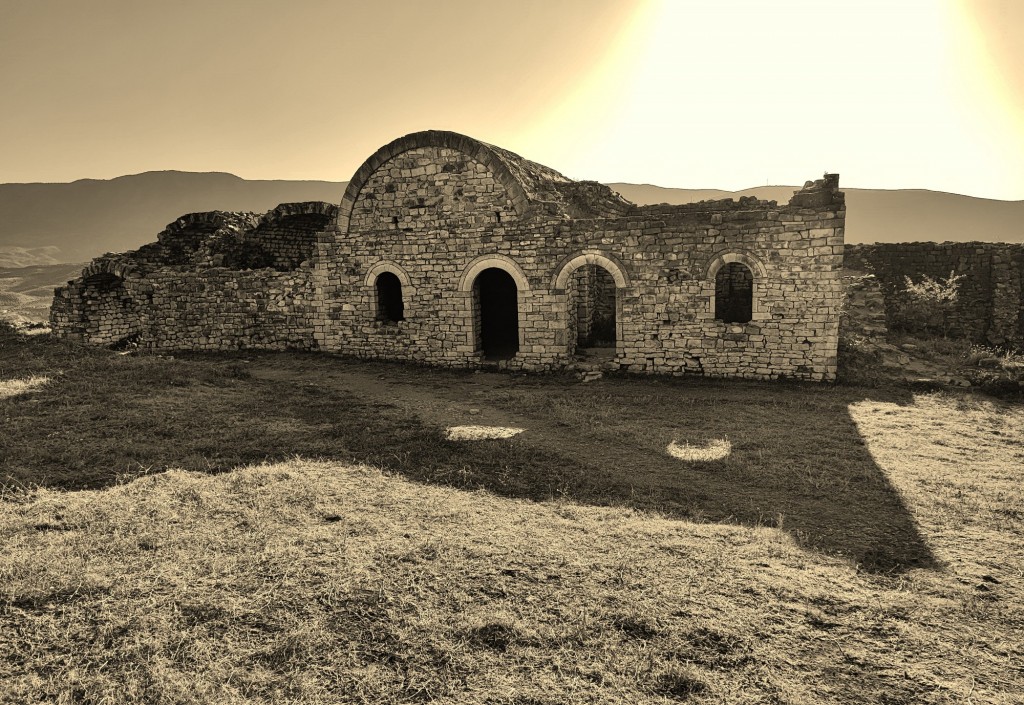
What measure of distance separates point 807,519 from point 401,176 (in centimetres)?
1124

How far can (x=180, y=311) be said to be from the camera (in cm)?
1520

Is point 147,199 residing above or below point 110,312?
above

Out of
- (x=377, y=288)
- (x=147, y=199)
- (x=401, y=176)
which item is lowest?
(x=377, y=288)

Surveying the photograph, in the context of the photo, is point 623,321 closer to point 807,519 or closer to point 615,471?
point 615,471

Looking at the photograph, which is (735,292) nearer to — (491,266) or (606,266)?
(606,266)

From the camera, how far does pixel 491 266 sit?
501 inches

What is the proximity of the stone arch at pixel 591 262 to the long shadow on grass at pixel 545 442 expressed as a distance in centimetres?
227

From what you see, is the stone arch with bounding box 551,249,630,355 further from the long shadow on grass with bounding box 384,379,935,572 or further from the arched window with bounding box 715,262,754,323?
the arched window with bounding box 715,262,754,323

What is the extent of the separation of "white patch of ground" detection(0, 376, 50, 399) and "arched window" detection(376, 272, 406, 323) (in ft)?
22.1

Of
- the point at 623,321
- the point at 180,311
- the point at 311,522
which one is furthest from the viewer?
the point at 180,311

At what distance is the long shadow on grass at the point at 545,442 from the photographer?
5883mm

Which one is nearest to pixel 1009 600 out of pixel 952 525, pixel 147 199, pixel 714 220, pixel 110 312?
pixel 952 525

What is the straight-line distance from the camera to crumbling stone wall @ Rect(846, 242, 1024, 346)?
1580 cm

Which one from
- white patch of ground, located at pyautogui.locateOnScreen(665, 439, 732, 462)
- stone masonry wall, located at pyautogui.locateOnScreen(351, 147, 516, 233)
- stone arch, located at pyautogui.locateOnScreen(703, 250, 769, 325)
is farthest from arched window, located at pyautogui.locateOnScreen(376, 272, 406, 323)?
white patch of ground, located at pyautogui.locateOnScreen(665, 439, 732, 462)
